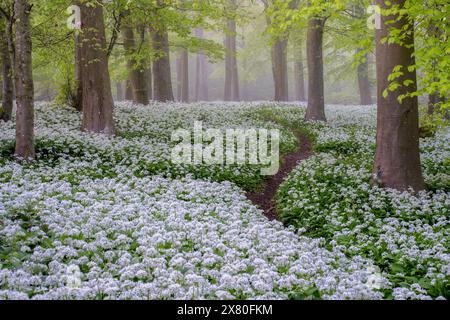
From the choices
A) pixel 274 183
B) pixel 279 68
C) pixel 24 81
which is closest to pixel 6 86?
pixel 24 81

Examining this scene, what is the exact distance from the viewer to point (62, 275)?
17.4ft

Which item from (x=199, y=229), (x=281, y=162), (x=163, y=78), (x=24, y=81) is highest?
(x=163, y=78)

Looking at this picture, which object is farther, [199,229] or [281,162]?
[281,162]

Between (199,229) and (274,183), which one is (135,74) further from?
(199,229)

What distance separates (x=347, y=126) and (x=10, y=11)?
1506 centimetres

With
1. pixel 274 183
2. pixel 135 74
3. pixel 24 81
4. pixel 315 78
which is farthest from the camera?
pixel 315 78

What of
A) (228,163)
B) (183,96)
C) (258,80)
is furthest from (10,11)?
(258,80)

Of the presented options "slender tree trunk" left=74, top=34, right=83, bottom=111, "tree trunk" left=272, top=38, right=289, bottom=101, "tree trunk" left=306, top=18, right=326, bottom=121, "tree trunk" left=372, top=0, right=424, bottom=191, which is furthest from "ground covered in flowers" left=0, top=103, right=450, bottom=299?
"tree trunk" left=272, top=38, right=289, bottom=101

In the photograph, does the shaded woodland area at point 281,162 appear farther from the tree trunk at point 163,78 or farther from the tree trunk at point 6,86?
the tree trunk at point 163,78

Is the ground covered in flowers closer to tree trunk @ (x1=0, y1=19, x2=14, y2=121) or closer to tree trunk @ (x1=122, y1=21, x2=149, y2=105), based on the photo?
tree trunk @ (x1=0, y1=19, x2=14, y2=121)

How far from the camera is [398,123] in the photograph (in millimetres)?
9977

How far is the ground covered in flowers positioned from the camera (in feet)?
17.7

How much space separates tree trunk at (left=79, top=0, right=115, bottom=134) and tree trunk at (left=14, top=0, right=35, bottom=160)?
119 inches

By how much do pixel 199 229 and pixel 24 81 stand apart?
673cm
